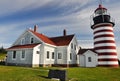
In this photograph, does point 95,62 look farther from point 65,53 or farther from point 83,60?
point 65,53

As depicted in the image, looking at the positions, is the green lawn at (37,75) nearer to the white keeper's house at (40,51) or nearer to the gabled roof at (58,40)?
the white keeper's house at (40,51)

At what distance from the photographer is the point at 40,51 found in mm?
25266

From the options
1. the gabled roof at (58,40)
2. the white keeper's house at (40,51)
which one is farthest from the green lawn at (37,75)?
the gabled roof at (58,40)

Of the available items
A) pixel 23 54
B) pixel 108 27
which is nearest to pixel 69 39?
pixel 108 27

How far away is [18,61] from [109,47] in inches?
650

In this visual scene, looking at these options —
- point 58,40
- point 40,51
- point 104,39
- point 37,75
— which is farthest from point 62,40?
point 37,75

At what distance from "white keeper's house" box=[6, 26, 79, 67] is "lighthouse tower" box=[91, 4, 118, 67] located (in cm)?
553

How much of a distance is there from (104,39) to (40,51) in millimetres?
11844

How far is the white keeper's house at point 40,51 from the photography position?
78.9ft

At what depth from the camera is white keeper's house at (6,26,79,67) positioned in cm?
2405

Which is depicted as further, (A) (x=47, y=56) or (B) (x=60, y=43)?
(B) (x=60, y=43)

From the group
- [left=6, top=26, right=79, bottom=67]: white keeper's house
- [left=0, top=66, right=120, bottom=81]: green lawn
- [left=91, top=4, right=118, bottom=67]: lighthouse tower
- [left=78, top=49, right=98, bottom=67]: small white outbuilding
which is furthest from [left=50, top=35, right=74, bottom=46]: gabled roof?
[left=0, top=66, right=120, bottom=81]: green lawn

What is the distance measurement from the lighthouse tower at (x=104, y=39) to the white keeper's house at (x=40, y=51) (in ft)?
18.1

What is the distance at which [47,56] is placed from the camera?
26016 mm
